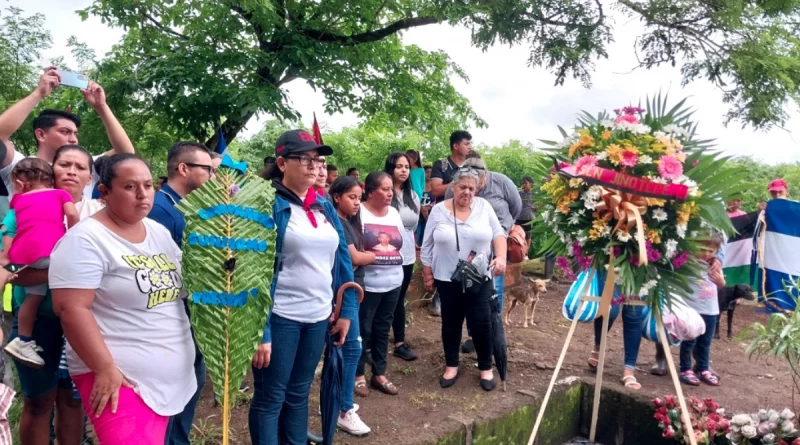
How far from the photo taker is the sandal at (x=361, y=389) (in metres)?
4.23

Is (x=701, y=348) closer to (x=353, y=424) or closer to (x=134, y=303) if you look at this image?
(x=353, y=424)

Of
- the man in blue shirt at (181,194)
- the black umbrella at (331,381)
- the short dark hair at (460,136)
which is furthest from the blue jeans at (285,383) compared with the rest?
the short dark hair at (460,136)

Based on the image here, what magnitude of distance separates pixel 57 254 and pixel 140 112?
18.6ft

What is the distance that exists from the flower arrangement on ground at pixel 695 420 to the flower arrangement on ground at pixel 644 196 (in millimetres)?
1032

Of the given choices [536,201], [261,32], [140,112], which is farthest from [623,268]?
[140,112]

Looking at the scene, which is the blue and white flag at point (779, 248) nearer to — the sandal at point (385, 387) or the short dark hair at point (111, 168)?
the sandal at point (385, 387)

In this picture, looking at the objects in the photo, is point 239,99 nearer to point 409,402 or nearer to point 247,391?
point 247,391

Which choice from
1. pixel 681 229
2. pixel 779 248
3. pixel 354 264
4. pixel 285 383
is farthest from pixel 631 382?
pixel 285 383

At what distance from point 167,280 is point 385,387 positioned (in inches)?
101

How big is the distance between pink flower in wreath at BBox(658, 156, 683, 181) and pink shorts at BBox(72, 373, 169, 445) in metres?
2.72

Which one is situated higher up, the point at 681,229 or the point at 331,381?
the point at 681,229

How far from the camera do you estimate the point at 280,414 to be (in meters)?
2.94

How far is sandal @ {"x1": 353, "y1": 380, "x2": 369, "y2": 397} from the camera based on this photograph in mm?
4227

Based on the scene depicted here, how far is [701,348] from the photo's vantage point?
16.2 ft
